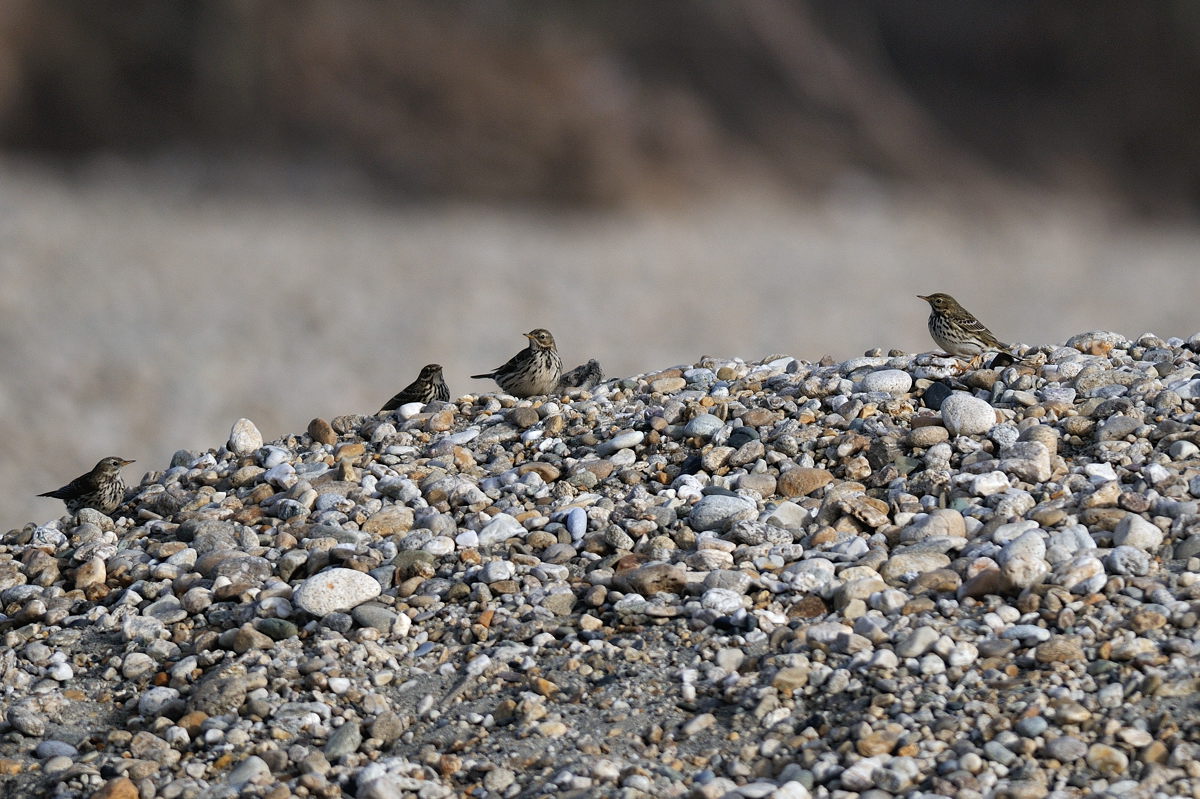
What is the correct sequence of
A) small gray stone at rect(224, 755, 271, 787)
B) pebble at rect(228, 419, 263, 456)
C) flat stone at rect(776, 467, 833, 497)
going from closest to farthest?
small gray stone at rect(224, 755, 271, 787) → flat stone at rect(776, 467, 833, 497) → pebble at rect(228, 419, 263, 456)

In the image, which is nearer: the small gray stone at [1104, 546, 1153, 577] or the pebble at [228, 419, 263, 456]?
the small gray stone at [1104, 546, 1153, 577]

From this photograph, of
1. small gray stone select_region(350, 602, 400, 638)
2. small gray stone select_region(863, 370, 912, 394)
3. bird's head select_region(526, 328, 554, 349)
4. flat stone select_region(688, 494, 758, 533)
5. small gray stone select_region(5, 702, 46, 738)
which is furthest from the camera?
bird's head select_region(526, 328, 554, 349)

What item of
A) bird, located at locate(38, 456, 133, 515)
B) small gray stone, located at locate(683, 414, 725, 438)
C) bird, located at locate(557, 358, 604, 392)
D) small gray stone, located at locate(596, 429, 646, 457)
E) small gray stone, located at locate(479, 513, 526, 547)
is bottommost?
small gray stone, located at locate(479, 513, 526, 547)

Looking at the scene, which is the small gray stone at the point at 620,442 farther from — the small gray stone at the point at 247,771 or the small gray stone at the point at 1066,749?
the small gray stone at the point at 1066,749

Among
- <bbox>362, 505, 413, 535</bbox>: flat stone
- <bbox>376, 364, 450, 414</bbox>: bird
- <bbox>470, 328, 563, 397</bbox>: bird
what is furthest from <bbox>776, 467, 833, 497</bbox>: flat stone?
<bbox>376, 364, 450, 414</bbox>: bird

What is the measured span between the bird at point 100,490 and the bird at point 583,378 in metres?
1.91

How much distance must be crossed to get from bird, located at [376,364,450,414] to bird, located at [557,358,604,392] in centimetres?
56

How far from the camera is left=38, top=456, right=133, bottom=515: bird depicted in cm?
488

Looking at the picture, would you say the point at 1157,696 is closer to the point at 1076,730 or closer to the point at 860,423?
the point at 1076,730

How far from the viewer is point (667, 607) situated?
3.39m

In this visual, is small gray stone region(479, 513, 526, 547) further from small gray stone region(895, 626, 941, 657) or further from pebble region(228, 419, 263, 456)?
pebble region(228, 419, 263, 456)

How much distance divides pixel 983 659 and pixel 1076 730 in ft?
1.08

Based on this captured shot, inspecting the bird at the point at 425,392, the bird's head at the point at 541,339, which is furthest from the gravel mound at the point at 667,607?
the bird's head at the point at 541,339

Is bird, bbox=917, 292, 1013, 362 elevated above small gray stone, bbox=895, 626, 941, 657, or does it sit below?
above
